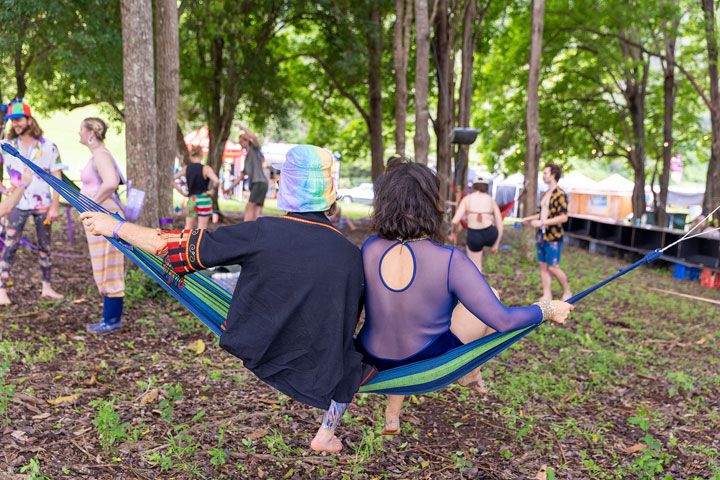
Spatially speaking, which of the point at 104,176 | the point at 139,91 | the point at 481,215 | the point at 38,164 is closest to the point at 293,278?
the point at 104,176

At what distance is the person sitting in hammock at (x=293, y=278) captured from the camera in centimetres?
227

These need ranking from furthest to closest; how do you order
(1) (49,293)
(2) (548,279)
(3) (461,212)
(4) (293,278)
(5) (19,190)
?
(3) (461,212) → (2) (548,279) → (1) (49,293) → (5) (19,190) → (4) (293,278)

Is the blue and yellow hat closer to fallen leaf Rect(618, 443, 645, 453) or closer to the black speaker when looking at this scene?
fallen leaf Rect(618, 443, 645, 453)

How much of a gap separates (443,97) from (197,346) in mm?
10668

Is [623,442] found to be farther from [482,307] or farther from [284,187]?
[284,187]

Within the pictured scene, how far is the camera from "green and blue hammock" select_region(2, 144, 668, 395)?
2586 millimetres

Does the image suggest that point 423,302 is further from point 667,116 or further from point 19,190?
point 667,116

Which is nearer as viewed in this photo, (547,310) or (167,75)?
(547,310)

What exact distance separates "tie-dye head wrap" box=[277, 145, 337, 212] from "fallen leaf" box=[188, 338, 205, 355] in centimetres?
261

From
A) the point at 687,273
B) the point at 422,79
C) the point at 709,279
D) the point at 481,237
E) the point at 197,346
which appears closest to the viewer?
the point at 197,346

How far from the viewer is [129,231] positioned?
7.98 feet

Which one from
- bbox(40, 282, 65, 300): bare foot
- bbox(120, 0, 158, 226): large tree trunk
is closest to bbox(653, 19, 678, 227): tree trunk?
bbox(120, 0, 158, 226): large tree trunk

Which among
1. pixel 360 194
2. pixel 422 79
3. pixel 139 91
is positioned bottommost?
pixel 360 194

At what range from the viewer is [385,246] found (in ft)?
8.20
